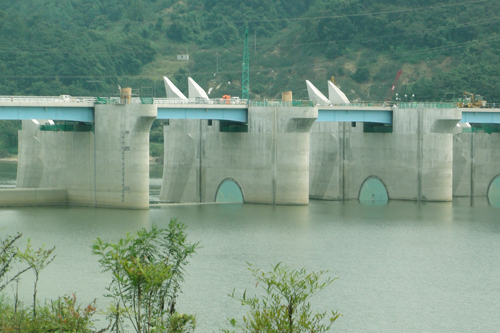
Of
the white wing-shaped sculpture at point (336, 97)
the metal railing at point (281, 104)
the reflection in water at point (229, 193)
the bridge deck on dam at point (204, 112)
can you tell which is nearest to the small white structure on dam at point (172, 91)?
the bridge deck on dam at point (204, 112)

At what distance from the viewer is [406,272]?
1667 inches

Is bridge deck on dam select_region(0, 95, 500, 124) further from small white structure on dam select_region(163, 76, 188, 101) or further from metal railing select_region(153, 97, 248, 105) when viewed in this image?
small white structure on dam select_region(163, 76, 188, 101)

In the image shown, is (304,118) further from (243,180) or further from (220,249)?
(220,249)

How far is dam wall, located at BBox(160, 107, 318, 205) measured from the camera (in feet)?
215

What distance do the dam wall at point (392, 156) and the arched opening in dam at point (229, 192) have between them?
1052 cm

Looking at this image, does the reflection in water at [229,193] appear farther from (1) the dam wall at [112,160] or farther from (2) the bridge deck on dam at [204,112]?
(1) the dam wall at [112,160]

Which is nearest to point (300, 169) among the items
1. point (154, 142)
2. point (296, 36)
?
point (154, 142)

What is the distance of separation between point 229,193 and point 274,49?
90429mm

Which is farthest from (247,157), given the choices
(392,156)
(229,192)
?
(392,156)

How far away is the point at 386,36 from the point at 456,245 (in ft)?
315

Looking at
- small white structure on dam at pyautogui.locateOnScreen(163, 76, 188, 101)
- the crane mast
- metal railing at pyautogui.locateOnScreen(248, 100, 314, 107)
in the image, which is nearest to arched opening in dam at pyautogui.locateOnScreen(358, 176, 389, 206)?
metal railing at pyautogui.locateOnScreen(248, 100, 314, 107)

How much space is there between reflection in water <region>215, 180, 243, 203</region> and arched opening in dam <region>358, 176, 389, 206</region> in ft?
39.9

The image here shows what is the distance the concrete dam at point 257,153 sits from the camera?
197 ft

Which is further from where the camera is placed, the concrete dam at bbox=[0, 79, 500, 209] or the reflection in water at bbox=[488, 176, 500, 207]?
the reflection in water at bbox=[488, 176, 500, 207]
